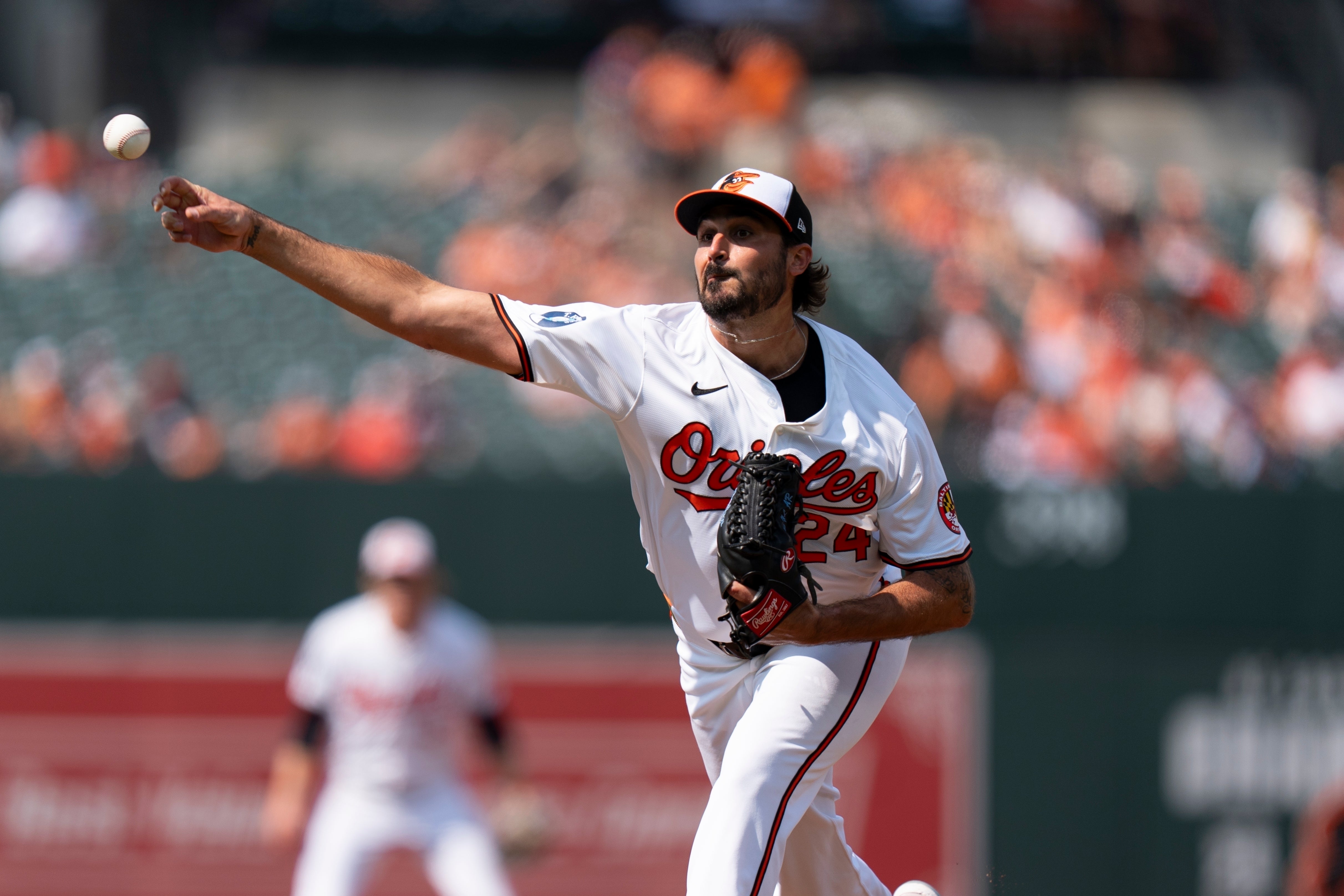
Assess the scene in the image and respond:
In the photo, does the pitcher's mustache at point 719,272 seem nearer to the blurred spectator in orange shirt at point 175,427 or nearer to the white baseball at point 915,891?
the white baseball at point 915,891

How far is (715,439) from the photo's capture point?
406 cm

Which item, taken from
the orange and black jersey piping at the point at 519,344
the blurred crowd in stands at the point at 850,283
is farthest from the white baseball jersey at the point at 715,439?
the blurred crowd in stands at the point at 850,283

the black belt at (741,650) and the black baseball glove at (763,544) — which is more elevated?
the black baseball glove at (763,544)

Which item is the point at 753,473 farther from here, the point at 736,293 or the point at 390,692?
the point at 390,692

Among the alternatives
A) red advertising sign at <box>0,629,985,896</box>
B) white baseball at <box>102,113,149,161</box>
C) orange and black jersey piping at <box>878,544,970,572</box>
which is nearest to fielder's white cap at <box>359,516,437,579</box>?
red advertising sign at <box>0,629,985,896</box>

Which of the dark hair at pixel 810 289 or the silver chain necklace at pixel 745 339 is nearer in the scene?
the silver chain necklace at pixel 745 339

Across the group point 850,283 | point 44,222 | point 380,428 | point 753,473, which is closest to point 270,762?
point 380,428

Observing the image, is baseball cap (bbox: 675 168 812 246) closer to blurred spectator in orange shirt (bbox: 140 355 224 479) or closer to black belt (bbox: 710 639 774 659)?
black belt (bbox: 710 639 774 659)

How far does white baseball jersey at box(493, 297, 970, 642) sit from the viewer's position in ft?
13.2

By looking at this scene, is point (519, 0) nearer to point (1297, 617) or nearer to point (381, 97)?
point (381, 97)

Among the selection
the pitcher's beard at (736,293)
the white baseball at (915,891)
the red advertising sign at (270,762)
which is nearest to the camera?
the pitcher's beard at (736,293)

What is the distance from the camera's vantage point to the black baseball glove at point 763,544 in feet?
12.3

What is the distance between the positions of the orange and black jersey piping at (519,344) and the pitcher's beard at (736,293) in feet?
1.54

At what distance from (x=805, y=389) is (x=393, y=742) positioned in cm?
432
